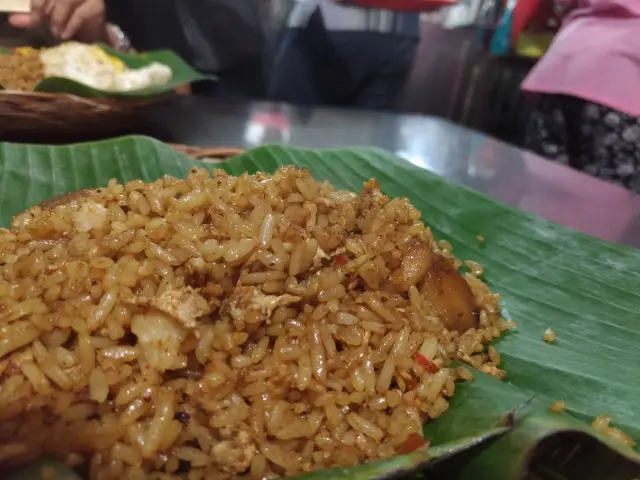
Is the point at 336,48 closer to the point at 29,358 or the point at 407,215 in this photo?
the point at 407,215

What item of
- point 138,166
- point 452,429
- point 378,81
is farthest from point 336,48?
point 452,429

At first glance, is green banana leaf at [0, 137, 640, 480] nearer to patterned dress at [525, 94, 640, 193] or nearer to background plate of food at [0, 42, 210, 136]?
background plate of food at [0, 42, 210, 136]

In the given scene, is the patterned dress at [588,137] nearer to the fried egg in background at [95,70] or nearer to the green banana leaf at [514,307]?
the green banana leaf at [514,307]

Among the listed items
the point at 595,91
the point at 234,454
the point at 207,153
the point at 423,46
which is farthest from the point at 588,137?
the point at 234,454

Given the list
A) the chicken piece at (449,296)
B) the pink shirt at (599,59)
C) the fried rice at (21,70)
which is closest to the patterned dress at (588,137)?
the pink shirt at (599,59)

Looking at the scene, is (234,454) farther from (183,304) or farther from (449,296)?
(449,296)

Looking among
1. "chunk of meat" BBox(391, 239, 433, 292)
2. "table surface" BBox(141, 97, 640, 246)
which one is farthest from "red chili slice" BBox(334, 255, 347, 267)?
"table surface" BBox(141, 97, 640, 246)
